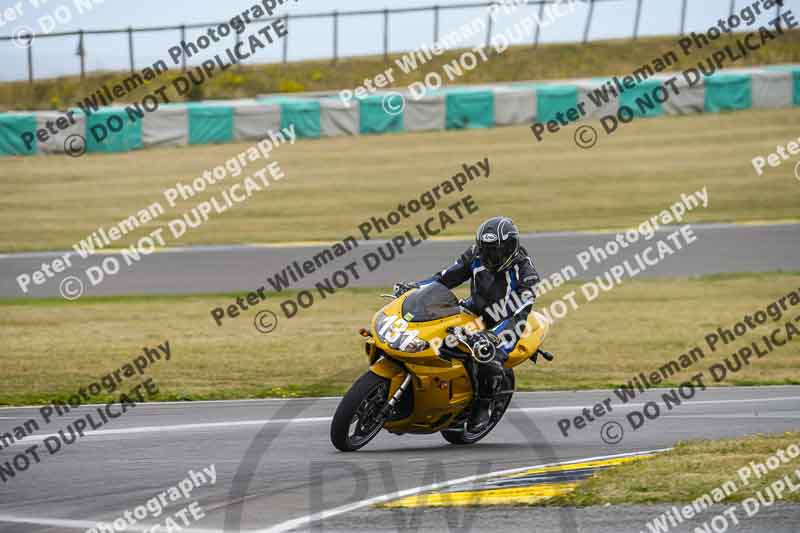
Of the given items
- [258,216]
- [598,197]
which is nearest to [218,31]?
[258,216]

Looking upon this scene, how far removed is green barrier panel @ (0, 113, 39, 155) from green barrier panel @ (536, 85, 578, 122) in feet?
56.3

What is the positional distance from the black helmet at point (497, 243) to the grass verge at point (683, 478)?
2123 mm

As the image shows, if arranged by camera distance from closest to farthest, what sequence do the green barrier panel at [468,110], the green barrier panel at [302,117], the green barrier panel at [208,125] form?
the green barrier panel at [208,125] < the green barrier panel at [302,117] < the green barrier panel at [468,110]

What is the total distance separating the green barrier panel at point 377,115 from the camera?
39812 millimetres

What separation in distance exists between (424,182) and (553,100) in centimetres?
749

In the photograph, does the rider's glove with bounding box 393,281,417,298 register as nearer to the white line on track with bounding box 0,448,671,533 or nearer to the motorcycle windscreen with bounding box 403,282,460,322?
the motorcycle windscreen with bounding box 403,282,460,322

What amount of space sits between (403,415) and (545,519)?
2660 mm

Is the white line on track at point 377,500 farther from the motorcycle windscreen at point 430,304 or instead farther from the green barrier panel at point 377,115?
the green barrier panel at point 377,115

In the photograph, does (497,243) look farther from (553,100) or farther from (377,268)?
(553,100)

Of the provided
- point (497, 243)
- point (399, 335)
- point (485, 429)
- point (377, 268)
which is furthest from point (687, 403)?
point (377, 268)

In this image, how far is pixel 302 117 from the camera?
38.8 metres

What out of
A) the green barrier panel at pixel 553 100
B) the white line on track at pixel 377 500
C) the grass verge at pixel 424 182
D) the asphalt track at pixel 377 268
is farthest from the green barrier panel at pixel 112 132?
the white line on track at pixel 377 500

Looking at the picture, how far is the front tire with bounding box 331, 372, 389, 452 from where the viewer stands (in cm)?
888

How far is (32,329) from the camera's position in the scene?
18.3m
